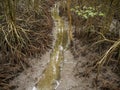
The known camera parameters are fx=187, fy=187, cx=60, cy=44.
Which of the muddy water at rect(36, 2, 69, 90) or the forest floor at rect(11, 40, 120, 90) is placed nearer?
the forest floor at rect(11, 40, 120, 90)

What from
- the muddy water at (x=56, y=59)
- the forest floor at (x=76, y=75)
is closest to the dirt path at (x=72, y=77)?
the forest floor at (x=76, y=75)

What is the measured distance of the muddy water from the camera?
14.1 feet

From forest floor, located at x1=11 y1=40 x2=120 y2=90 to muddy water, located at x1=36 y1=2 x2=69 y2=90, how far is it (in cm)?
11

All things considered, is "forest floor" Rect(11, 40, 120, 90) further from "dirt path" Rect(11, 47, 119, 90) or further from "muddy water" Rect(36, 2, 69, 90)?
"muddy water" Rect(36, 2, 69, 90)

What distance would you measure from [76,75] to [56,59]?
96 cm

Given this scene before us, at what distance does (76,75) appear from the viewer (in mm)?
4535

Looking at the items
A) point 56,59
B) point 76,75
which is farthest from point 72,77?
point 56,59

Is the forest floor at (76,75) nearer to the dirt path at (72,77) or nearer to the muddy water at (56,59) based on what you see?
the dirt path at (72,77)

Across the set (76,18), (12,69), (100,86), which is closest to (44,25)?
(76,18)

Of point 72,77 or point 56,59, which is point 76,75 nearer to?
point 72,77

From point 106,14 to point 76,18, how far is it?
2.23 meters

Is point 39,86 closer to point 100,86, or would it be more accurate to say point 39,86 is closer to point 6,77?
point 6,77

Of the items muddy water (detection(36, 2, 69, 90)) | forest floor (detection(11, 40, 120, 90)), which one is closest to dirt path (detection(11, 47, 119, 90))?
forest floor (detection(11, 40, 120, 90))

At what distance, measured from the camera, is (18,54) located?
4723 millimetres
